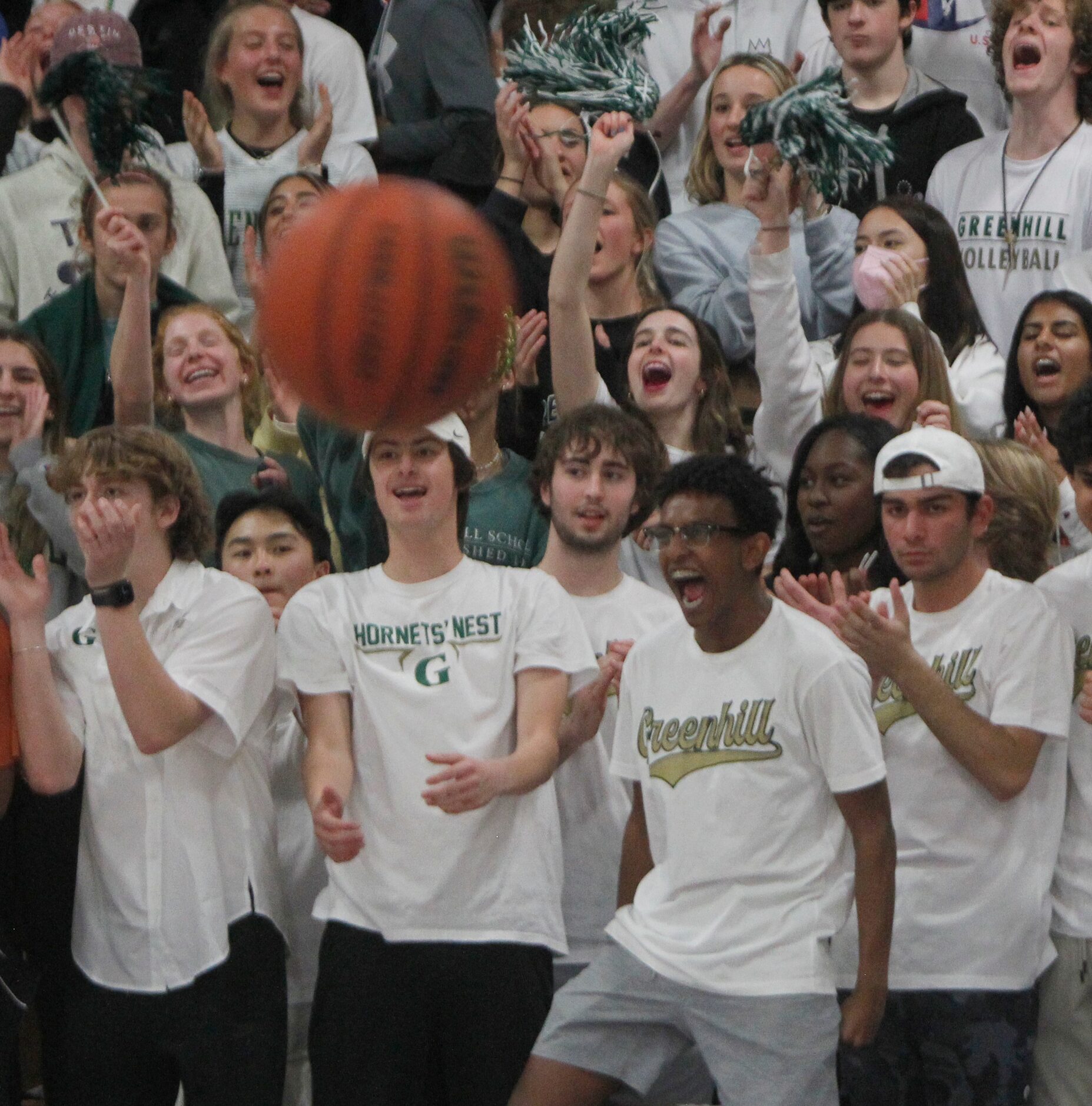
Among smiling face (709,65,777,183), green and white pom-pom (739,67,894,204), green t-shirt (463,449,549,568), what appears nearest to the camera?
green t-shirt (463,449,549,568)

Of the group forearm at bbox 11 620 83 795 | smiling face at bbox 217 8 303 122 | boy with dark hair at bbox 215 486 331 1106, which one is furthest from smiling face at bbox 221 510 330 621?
smiling face at bbox 217 8 303 122

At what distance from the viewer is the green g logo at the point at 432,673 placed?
180 inches

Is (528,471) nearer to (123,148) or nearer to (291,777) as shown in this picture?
(291,777)

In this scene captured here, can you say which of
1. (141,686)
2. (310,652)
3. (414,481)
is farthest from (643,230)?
(141,686)

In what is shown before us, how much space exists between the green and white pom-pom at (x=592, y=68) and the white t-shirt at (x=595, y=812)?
2195 millimetres

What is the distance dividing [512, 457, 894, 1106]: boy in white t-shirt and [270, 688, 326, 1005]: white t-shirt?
33.1 inches

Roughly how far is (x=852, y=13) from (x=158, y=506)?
12.4ft

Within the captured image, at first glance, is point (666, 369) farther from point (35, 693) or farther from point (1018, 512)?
point (35, 693)

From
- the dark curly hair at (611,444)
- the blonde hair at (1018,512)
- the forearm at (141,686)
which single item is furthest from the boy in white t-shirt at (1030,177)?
the forearm at (141,686)

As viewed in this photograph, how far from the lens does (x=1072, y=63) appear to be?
22.8ft

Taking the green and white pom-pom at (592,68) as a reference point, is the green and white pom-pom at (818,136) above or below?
below

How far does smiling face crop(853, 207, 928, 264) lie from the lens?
6.27 metres

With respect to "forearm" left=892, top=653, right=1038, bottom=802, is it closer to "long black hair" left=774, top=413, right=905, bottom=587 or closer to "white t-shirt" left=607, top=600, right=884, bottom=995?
"white t-shirt" left=607, top=600, right=884, bottom=995

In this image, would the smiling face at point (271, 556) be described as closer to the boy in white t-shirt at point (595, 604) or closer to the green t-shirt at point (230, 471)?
the green t-shirt at point (230, 471)
